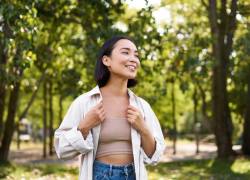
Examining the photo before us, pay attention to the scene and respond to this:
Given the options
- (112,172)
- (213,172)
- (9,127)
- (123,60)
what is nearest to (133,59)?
(123,60)

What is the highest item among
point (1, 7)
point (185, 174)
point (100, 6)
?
point (100, 6)

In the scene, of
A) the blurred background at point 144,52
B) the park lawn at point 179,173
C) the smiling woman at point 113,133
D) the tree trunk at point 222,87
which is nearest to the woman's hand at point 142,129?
the smiling woman at point 113,133

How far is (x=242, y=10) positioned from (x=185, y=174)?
7319 millimetres

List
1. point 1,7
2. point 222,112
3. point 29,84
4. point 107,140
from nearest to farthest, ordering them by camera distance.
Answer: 1. point 107,140
2. point 1,7
3. point 222,112
4. point 29,84

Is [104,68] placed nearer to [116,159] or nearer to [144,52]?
[116,159]

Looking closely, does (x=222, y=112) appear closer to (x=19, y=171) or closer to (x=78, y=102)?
(x=19, y=171)

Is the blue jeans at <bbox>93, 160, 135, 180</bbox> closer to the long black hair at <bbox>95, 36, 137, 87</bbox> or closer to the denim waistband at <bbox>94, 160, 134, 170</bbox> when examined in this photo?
the denim waistband at <bbox>94, 160, 134, 170</bbox>

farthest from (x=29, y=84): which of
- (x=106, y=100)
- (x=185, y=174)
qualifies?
(x=106, y=100)

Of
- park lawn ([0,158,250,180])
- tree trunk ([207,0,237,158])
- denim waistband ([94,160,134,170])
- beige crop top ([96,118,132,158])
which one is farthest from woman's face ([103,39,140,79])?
tree trunk ([207,0,237,158])

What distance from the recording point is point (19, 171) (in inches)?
635

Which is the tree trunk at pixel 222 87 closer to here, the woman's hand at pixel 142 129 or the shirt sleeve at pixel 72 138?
the woman's hand at pixel 142 129

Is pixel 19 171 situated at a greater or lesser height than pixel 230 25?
lesser

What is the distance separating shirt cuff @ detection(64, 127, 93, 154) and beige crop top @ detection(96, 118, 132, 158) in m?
0.10

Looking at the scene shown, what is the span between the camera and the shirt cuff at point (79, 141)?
3.29m
